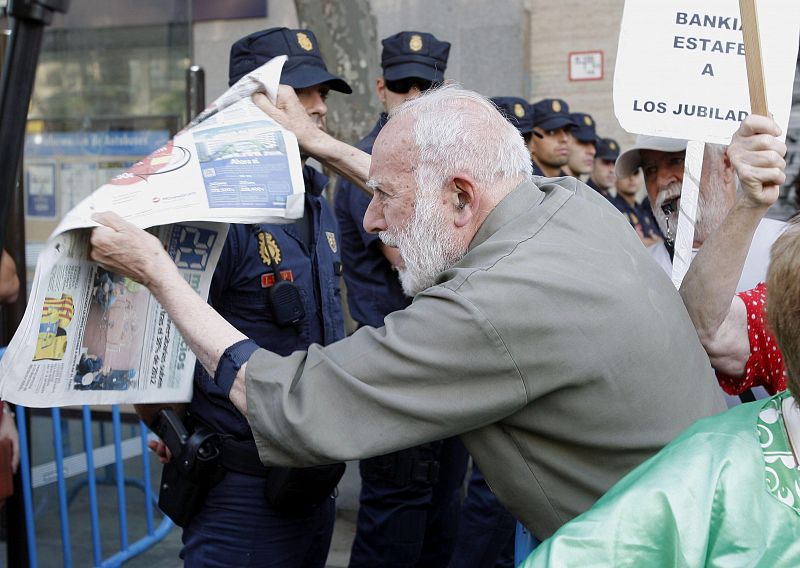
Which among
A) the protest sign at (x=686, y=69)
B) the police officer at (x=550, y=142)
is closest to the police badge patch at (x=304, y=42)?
the protest sign at (x=686, y=69)

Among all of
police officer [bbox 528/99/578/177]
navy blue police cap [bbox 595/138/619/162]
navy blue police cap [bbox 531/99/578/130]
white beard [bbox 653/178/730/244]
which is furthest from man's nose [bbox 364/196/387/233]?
navy blue police cap [bbox 595/138/619/162]

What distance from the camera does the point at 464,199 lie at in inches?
81.5

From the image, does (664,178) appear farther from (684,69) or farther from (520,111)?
(520,111)

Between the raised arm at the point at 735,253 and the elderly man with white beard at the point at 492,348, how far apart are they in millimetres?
302

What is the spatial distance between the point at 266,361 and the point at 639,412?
28.4 inches

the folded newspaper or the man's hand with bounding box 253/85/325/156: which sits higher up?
the man's hand with bounding box 253/85/325/156

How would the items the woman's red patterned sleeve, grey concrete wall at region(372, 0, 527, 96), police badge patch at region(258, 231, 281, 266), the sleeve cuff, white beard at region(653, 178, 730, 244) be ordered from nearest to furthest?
the sleeve cuff < the woman's red patterned sleeve < police badge patch at region(258, 231, 281, 266) < white beard at region(653, 178, 730, 244) < grey concrete wall at region(372, 0, 527, 96)

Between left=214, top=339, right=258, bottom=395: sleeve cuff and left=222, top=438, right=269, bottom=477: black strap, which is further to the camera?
left=222, top=438, right=269, bottom=477: black strap

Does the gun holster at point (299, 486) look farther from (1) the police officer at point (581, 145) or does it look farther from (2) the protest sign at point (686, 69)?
(1) the police officer at point (581, 145)

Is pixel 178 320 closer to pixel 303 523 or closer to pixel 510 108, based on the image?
pixel 303 523

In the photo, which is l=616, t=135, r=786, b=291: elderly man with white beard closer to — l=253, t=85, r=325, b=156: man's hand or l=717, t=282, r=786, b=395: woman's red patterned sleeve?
l=717, t=282, r=786, b=395: woman's red patterned sleeve

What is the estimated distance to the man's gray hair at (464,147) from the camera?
6.72 feet

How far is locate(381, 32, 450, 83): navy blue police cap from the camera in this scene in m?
4.64

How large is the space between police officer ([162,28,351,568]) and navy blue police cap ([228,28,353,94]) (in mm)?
69
